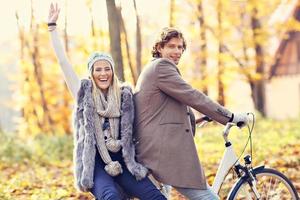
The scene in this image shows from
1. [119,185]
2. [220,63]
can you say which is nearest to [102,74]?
[119,185]

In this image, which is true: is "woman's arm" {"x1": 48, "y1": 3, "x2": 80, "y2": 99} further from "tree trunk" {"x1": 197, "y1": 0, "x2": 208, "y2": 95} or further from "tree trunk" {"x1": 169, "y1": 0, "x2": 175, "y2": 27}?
"tree trunk" {"x1": 197, "y1": 0, "x2": 208, "y2": 95}

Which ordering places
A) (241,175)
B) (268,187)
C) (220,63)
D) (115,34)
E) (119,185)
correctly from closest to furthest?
(119,185)
(241,175)
(268,187)
(115,34)
(220,63)

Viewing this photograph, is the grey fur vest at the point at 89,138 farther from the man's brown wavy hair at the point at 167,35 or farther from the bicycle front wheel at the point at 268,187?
the bicycle front wheel at the point at 268,187

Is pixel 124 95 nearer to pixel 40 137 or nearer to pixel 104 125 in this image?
pixel 104 125

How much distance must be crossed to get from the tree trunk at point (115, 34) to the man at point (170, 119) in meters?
4.72

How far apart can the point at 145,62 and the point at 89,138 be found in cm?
1813

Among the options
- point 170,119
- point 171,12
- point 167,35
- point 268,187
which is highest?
point 171,12

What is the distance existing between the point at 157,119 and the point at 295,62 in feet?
95.5

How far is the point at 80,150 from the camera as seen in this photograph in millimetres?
4438

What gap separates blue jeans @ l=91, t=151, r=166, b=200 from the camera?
4.27 meters

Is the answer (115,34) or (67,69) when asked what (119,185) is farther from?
(115,34)

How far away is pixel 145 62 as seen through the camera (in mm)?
22406

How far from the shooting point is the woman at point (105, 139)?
4.35m

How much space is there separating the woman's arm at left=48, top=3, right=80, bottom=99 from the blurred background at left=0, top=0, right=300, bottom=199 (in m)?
0.80
